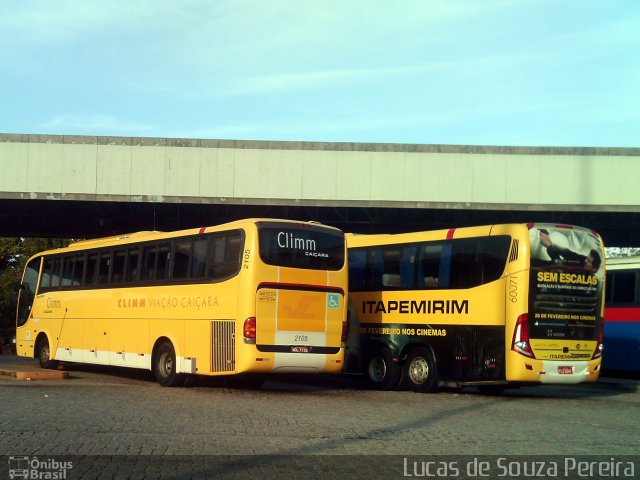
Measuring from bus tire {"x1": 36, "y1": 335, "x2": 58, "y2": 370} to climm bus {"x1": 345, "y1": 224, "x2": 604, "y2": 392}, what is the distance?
30.3ft

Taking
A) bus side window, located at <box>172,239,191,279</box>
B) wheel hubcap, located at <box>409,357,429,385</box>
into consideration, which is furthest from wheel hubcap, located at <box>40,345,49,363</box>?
wheel hubcap, located at <box>409,357,429,385</box>

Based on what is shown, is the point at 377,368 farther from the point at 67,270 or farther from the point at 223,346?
the point at 67,270

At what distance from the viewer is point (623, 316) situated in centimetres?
2175

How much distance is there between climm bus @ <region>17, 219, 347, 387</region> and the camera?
1462 cm

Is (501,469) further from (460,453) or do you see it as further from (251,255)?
(251,255)

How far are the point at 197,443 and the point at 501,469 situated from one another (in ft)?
11.1

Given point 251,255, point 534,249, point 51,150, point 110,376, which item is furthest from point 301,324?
point 51,150

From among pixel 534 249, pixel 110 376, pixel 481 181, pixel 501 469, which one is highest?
pixel 481 181

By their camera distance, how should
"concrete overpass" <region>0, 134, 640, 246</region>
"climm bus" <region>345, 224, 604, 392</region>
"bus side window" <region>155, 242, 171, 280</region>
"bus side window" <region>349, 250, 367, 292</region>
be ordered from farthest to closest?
"concrete overpass" <region>0, 134, 640, 246</region>, "bus side window" <region>349, 250, 367, 292</region>, "bus side window" <region>155, 242, 171, 280</region>, "climm bus" <region>345, 224, 604, 392</region>

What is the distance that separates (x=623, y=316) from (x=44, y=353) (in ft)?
52.0

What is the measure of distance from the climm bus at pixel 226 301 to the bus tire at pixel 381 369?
2.24 m

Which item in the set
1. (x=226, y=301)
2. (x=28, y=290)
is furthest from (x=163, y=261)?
(x=28, y=290)

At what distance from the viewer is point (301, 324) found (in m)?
15.1

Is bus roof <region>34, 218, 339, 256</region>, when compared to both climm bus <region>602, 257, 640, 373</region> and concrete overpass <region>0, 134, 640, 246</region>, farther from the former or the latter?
climm bus <region>602, 257, 640, 373</region>
